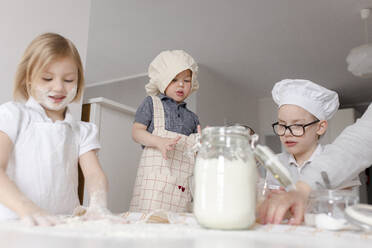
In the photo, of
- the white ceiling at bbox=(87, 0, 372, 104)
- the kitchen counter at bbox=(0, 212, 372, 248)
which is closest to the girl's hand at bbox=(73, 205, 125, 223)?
the kitchen counter at bbox=(0, 212, 372, 248)

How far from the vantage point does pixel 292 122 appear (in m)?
1.35

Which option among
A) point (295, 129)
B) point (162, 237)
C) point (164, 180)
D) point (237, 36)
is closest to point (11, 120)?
point (162, 237)

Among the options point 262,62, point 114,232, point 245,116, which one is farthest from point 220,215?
point 245,116

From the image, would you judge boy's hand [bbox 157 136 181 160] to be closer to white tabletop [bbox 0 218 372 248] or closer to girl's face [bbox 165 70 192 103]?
girl's face [bbox 165 70 192 103]

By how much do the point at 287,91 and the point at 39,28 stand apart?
1.00 meters

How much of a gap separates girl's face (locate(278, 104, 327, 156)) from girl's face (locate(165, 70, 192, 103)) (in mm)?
418

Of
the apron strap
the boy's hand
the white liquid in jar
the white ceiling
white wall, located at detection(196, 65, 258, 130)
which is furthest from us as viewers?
white wall, located at detection(196, 65, 258, 130)

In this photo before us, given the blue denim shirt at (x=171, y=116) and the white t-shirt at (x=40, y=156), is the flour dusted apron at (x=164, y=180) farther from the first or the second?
the white t-shirt at (x=40, y=156)

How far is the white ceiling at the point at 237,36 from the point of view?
282 cm

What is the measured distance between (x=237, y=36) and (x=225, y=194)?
9.86 feet

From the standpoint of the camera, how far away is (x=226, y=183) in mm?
489

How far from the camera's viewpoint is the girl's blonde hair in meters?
0.85

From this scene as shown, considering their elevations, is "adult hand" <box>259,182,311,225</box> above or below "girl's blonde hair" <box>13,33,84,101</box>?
below

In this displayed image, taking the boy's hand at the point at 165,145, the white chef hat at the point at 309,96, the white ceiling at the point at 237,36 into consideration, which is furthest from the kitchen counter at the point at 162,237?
the white ceiling at the point at 237,36
